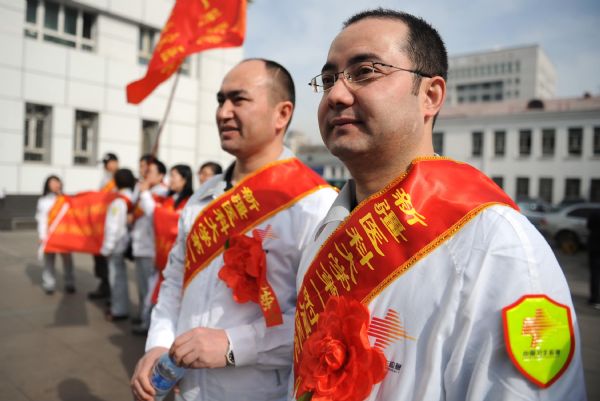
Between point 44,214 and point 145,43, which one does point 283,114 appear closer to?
point 44,214

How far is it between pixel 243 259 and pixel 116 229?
436 centimetres

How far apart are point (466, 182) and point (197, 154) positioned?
16.0 meters

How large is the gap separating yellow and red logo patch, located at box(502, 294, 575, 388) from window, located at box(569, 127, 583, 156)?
3169cm

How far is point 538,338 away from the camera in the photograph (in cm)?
86

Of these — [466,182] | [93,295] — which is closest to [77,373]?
[93,295]

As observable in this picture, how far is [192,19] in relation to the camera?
353cm

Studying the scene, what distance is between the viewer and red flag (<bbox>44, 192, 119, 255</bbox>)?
600 centimetres

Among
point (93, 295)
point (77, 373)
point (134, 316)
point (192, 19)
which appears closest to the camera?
point (192, 19)

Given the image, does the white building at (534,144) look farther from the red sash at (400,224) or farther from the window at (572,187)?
the red sash at (400,224)

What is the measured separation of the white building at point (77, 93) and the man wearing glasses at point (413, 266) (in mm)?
13401

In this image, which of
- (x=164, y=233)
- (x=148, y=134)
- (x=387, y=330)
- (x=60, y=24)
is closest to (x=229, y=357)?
(x=387, y=330)

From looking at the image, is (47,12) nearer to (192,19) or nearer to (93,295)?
(93,295)

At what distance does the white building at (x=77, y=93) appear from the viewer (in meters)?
12.1

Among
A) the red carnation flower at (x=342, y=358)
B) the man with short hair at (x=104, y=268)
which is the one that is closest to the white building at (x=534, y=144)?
the man with short hair at (x=104, y=268)
